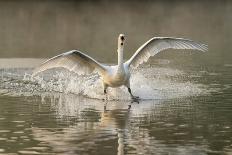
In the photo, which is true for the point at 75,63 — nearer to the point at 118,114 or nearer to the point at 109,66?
the point at 109,66

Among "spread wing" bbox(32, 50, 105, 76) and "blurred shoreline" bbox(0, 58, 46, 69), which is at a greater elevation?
"blurred shoreline" bbox(0, 58, 46, 69)

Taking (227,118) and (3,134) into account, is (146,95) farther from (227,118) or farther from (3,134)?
(3,134)

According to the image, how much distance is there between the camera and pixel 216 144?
15375 millimetres

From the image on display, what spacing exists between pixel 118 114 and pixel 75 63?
136 inches

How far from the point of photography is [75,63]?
22047mm

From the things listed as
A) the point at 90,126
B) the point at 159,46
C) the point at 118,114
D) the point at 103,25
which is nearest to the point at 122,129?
the point at 90,126

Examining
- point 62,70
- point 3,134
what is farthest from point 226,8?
point 3,134

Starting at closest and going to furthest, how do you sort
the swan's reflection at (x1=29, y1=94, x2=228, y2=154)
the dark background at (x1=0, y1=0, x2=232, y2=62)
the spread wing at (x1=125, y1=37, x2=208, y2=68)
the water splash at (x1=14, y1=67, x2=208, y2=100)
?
the swan's reflection at (x1=29, y1=94, x2=228, y2=154) < the water splash at (x1=14, y1=67, x2=208, y2=100) < the spread wing at (x1=125, y1=37, x2=208, y2=68) < the dark background at (x1=0, y1=0, x2=232, y2=62)

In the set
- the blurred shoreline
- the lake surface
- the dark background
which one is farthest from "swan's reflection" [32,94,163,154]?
the dark background

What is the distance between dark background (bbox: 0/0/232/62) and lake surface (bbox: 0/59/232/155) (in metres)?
7.35

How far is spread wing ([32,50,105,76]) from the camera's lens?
69.9 feet

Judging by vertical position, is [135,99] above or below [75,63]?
below

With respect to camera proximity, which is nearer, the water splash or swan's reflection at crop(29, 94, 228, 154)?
swan's reflection at crop(29, 94, 228, 154)

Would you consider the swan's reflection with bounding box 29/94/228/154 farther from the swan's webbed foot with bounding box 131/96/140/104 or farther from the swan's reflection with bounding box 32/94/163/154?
the swan's webbed foot with bounding box 131/96/140/104
